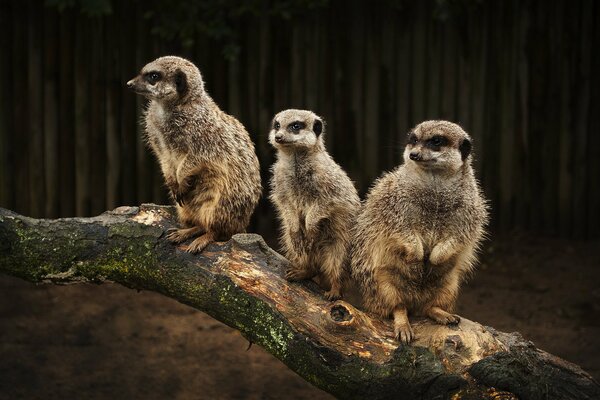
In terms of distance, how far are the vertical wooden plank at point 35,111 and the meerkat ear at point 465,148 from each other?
5.80 metres

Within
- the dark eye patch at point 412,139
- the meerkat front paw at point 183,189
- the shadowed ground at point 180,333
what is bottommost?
the shadowed ground at point 180,333

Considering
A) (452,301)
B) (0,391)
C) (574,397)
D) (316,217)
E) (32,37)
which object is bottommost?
(0,391)

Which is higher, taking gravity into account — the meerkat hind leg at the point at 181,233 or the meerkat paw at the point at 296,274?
the meerkat hind leg at the point at 181,233

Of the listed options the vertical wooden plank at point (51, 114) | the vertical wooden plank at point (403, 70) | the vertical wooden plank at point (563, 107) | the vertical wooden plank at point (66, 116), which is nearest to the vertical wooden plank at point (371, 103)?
the vertical wooden plank at point (403, 70)

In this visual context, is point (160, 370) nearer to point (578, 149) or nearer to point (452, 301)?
point (452, 301)

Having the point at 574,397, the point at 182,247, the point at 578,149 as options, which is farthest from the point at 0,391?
the point at 578,149

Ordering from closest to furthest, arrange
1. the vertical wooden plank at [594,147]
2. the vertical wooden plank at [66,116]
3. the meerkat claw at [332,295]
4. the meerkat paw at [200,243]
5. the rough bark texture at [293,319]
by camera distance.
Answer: the rough bark texture at [293,319] → the meerkat claw at [332,295] → the meerkat paw at [200,243] → the vertical wooden plank at [66,116] → the vertical wooden plank at [594,147]

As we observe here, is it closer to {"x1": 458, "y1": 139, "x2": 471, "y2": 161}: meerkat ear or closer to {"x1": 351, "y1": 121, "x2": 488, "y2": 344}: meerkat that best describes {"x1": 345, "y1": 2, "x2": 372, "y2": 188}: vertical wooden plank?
{"x1": 351, "y1": 121, "x2": 488, "y2": 344}: meerkat

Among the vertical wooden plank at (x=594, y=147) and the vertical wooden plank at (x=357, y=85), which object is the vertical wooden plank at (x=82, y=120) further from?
the vertical wooden plank at (x=594, y=147)

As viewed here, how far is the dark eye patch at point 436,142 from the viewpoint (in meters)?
3.57

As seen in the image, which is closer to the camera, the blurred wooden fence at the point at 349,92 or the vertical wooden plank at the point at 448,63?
the blurred wooden fence at the point at 349,92

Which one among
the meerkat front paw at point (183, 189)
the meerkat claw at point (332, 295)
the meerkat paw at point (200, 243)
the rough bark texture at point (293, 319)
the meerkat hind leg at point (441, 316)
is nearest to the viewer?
the rough bark texture at point (293, 319)

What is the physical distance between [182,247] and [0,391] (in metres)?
2.78

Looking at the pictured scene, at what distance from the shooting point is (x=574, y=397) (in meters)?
3.54
